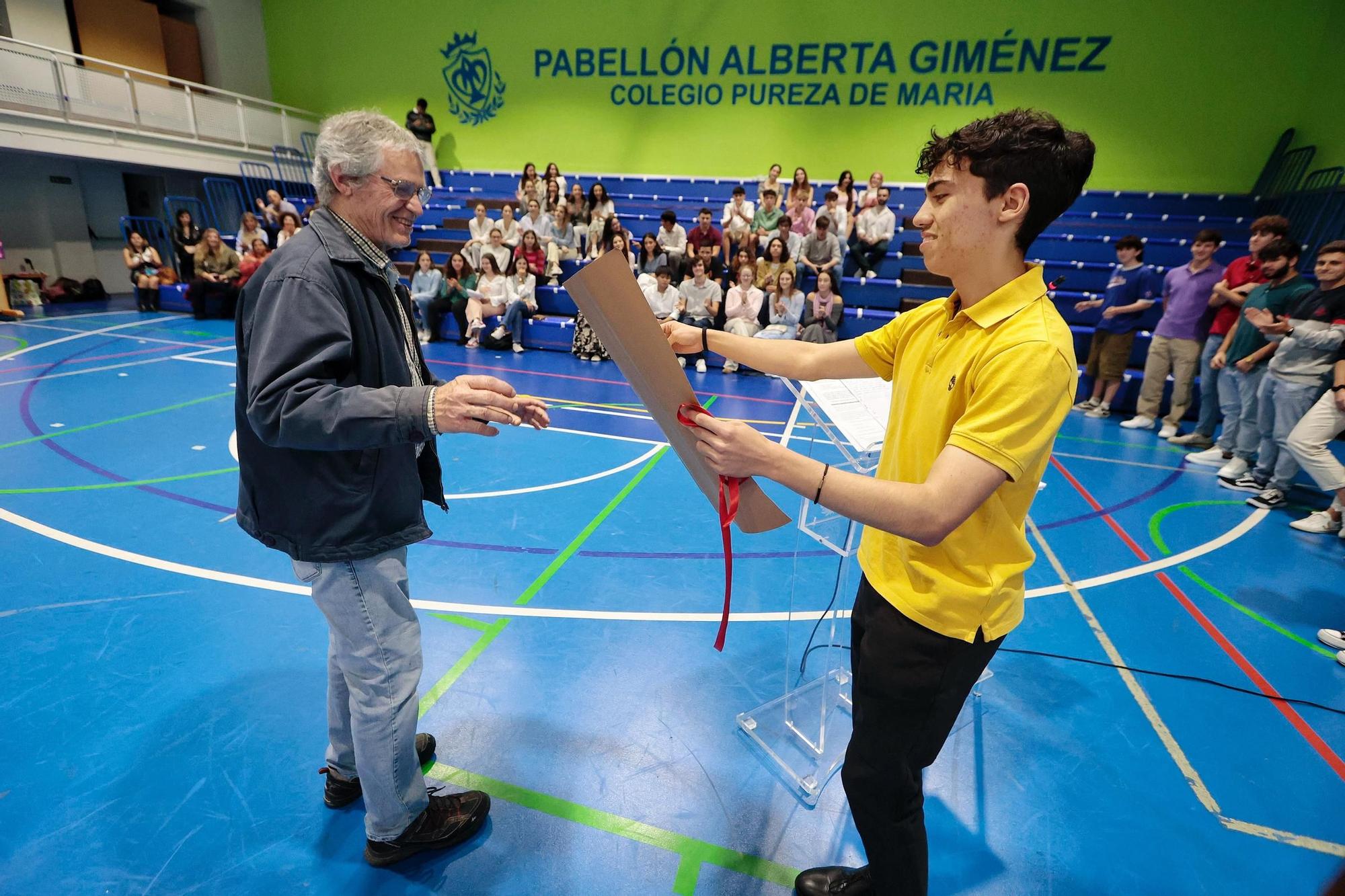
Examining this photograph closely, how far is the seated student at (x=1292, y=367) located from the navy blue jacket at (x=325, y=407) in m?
5.42

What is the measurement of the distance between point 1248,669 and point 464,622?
372 cm

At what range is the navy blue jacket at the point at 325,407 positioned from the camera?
1365 mm

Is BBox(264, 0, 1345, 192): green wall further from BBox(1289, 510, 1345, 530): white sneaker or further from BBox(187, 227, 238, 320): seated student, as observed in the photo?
BBox(1289, 510, 1345, 530): white sneaker

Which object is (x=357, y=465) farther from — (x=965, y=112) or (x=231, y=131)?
(x=231, y=131)

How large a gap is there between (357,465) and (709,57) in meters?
14.6

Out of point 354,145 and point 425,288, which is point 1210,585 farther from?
point 425,288

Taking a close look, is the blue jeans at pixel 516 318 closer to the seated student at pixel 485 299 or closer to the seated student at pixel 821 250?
the seated student at pixel 485 299

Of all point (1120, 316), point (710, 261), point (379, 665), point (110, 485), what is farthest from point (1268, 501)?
point (110, 485)

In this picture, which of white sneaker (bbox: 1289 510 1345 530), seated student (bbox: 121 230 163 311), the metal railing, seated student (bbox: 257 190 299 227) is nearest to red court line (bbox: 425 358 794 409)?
white sneaker (bbox: 1289 510 1345 530)

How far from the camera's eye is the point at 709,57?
531 inches

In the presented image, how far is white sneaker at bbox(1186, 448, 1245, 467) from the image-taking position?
580 centimetres

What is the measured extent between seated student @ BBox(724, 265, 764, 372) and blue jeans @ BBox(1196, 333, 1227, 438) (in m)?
4.95

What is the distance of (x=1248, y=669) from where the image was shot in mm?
2959

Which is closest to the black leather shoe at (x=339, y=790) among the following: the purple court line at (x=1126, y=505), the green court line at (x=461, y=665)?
the green court line at (x=461, y=665)
